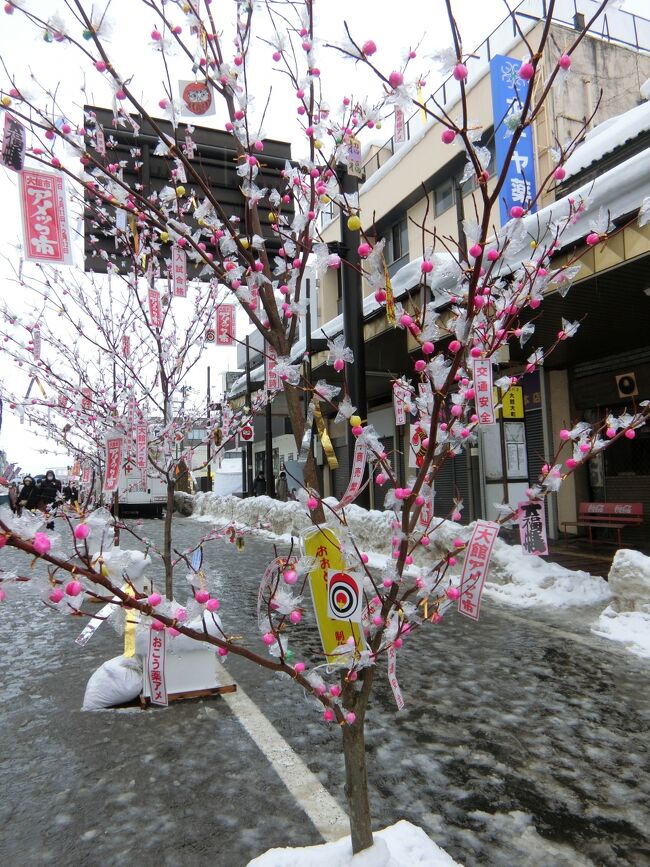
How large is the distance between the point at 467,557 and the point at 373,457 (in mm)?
908

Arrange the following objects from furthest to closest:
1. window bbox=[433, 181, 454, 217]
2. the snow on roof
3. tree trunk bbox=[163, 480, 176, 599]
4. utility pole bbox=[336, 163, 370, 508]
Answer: window bbox=[433, 181, 454, 217] → the snow on roof → utility pole bbox=[336, 163, 370, 508] → tree trunk bbox=[163, 480, 176, 599]

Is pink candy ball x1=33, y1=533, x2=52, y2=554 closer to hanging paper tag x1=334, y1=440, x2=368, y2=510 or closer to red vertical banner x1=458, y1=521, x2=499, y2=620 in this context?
hanging paper tag x1=334, y1=440, x2=368, y2=510

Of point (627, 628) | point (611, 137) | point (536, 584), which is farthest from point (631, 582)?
point (611, 137)

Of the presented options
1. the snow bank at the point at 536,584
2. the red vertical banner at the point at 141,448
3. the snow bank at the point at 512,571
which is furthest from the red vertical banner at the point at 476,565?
the snow bank at the point at 536,584

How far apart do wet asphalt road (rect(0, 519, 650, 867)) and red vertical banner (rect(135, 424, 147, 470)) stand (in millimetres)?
2044

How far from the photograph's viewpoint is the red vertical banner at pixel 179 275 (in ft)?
20.4

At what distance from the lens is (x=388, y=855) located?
6.95 ft

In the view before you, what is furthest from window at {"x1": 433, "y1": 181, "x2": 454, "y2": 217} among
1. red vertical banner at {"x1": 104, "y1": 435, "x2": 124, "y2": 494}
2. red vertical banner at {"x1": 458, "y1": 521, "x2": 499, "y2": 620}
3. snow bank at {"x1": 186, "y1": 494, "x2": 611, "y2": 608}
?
red vertical banner at {"x1": 458, "y1": 521, "x2": 499, "y2": 620}

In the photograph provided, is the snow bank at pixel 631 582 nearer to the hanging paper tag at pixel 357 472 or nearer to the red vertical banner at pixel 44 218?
the hanging paper tag at pixel 357 472

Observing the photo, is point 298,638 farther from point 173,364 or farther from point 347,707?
point 347,707

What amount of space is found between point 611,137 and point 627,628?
8.40 m

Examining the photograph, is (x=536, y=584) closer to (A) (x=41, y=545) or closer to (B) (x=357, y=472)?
(B) (x=357, y=472)

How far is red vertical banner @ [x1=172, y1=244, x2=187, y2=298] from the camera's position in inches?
244

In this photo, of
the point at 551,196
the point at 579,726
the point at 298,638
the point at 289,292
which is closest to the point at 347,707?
the point at 289,292
